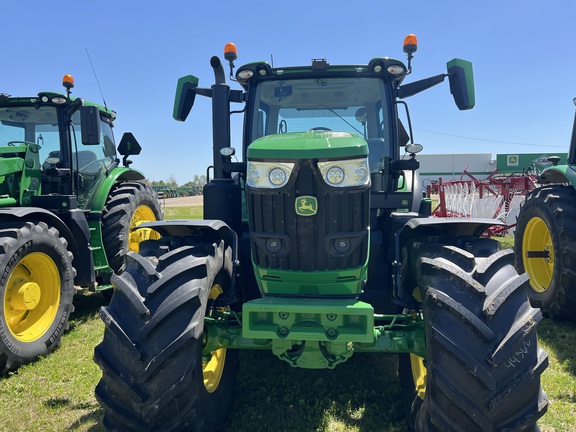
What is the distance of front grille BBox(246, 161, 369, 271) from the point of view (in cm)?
259

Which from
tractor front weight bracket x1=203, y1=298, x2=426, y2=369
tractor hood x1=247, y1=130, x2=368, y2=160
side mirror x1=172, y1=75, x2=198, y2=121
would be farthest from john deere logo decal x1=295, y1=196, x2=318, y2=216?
side mirror x1=172, y1=75, x2=198, y2=121

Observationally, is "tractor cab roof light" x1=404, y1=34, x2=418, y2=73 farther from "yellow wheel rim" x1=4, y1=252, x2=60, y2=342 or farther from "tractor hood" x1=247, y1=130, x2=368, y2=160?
"yellow wheel rim" x1=4, y1=252, x2=60, y2=342

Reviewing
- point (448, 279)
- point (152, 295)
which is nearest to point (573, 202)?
point (448, 279)

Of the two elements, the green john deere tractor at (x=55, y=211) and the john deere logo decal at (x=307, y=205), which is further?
the green john deere tractor at (x=55, y=211)

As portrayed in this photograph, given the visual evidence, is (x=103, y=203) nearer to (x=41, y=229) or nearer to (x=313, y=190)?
(x=41, y=229)

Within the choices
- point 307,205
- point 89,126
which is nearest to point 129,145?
point 89,126

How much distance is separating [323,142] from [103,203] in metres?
4.30

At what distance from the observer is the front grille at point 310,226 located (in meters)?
2.59

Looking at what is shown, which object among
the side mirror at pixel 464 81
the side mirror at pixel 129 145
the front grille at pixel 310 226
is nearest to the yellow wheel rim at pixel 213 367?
the front grille at pixel 310 226

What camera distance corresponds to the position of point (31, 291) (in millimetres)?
4324

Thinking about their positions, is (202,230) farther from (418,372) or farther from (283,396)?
(418,372)

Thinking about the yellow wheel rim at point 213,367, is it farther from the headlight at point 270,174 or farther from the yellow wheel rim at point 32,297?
the yellow wheel rim at point 32,297

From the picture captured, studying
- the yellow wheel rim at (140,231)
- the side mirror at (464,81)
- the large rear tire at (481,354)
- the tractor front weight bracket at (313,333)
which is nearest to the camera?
the large rear tire at (481,354)

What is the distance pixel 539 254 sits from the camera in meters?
5.29
